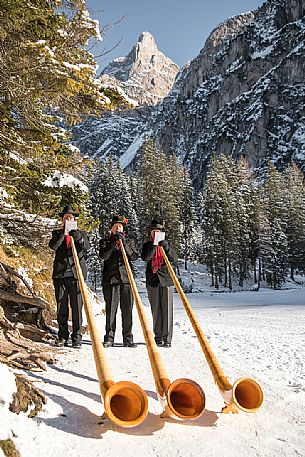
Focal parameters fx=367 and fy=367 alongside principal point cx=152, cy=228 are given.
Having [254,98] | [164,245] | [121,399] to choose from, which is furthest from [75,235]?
[254,98]

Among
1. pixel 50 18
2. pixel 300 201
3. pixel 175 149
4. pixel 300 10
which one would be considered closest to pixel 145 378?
pixel 50 18

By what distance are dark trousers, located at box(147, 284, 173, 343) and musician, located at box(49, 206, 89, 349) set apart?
49.7 inches

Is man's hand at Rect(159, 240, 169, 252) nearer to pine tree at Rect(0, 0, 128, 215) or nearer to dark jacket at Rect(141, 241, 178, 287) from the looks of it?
dark jacket at Rect(141, 241, 178, 287)

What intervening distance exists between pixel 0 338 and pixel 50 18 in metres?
4.80

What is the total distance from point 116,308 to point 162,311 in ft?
2.60

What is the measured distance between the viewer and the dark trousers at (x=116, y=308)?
603cm

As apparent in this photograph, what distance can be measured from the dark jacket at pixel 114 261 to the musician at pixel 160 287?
258mm

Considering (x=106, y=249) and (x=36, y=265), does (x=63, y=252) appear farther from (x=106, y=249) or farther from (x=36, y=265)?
(x=36, y=265)

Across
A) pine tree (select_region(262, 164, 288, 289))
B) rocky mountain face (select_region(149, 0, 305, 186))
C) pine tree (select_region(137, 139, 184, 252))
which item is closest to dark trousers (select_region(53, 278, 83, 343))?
pine tree (select_region(137, 139, 184, 252))

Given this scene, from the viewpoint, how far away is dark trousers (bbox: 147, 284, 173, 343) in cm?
627

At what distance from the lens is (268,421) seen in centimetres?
314

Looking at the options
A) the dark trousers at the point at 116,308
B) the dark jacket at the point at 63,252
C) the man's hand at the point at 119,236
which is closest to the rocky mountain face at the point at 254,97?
the man's hand at the point at 119,236

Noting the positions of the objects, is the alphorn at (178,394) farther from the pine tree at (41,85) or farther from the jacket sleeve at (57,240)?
the pine tree at (41,85)

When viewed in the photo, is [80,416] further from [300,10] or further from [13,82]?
[300,10]
